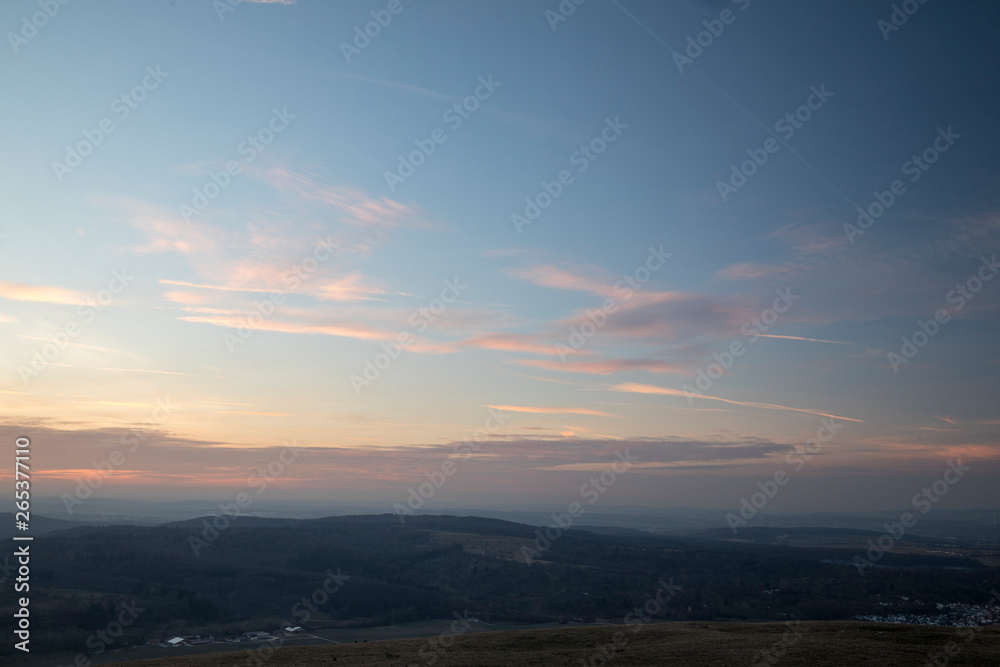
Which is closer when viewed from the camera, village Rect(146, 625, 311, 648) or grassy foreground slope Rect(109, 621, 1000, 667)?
grassy foreground slope Rect(109, 621, 1000, 667)

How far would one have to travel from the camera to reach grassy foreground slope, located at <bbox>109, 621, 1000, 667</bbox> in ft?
109

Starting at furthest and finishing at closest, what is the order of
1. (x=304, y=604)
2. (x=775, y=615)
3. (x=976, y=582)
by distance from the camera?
(x=976, y=582) → (x=304, y=604) → (x=775, y=615)

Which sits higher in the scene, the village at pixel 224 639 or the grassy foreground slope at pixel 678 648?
the grassy foreground slope at pixel 678 648

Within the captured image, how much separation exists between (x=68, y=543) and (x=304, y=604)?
80.9 meters

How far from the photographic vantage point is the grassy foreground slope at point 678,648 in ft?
109

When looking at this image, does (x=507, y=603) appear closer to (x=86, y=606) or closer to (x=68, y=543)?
(x=86, y=606)

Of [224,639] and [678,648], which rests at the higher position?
[678,648]

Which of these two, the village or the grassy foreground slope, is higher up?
the grassy foreground slope

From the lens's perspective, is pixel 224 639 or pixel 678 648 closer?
pixel 678 648

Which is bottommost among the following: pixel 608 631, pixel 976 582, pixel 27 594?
pixel 976 582

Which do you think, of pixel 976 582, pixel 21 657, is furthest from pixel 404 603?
pixel 976 582

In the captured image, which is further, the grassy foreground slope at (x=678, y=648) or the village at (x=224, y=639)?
the village at (x=224, y=639)

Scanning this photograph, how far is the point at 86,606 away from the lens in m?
136

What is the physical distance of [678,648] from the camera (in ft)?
122
